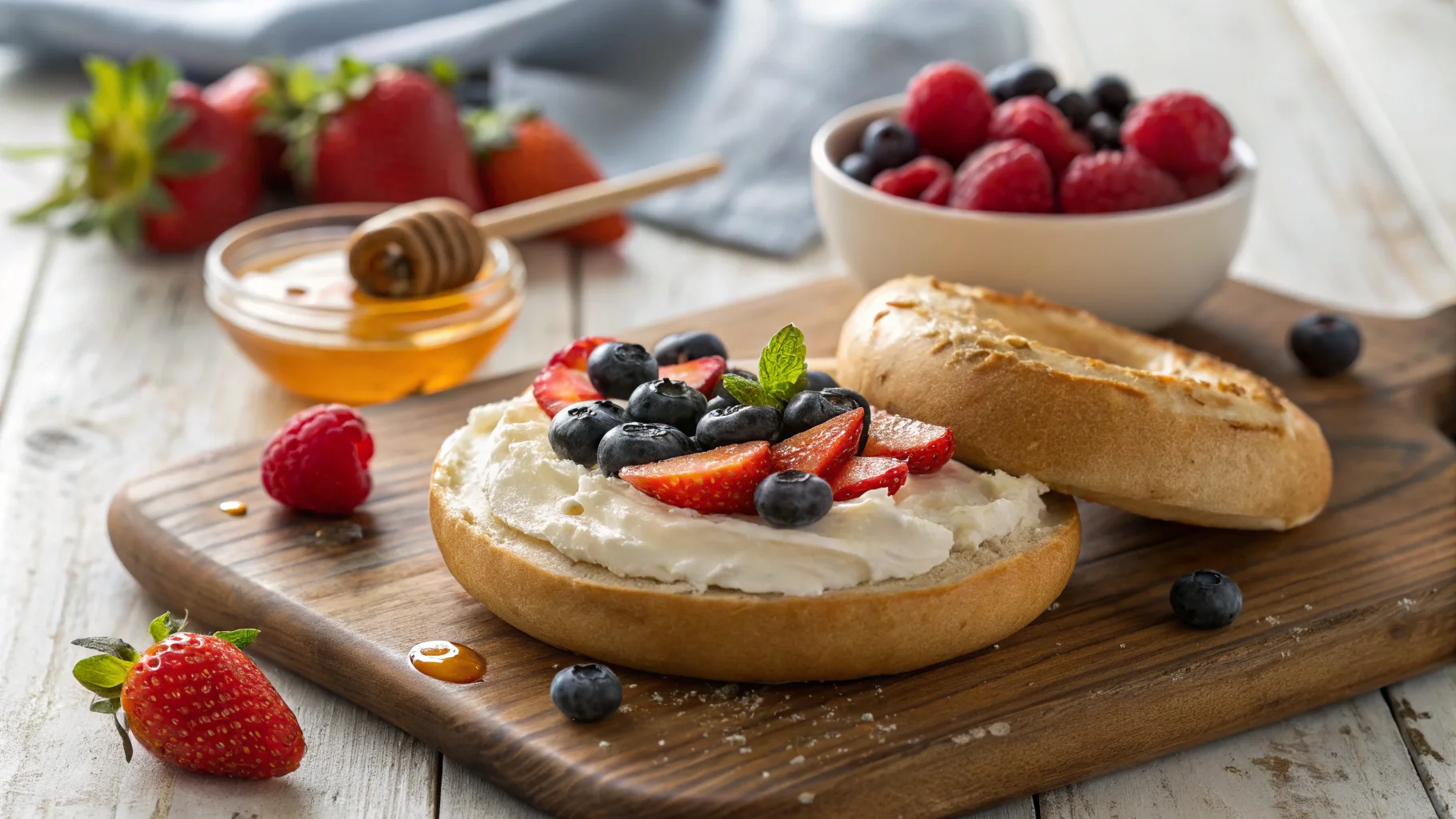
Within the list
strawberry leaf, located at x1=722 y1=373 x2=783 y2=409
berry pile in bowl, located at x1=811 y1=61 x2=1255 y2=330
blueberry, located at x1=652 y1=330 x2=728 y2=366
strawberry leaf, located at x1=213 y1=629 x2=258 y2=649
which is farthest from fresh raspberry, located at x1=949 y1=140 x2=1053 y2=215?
strawberry leaf, located at x1=213 y1=629 x2=258 y2=649

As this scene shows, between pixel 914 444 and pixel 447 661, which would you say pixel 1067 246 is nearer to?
pixel 914 444

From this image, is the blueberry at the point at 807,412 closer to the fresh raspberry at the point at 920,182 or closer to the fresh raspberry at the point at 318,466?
the fresh raspberry at the point at 318,466

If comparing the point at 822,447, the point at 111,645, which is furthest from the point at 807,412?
the point at 111,645

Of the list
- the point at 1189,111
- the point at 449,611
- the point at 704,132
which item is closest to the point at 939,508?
the point at 449,611

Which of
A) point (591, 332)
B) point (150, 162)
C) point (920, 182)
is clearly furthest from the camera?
point (150, 162)

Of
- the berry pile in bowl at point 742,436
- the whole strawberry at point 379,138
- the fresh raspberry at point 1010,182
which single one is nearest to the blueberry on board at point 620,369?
the berry pile in bowl at point 742,436

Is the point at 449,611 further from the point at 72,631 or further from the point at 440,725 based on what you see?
the point at 72,631

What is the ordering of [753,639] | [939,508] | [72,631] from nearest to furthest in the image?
[753,639]
[939,508]
[72,631]

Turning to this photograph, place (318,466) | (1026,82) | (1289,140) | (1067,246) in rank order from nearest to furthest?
(318,466) < (1067,246) < (1026,82) < (1289,140)
